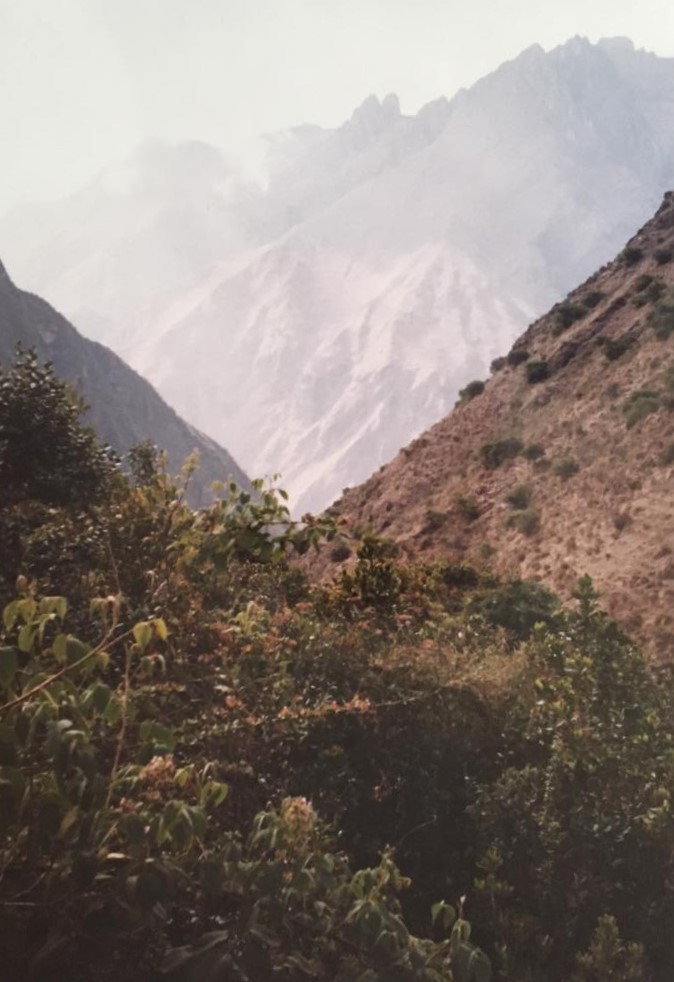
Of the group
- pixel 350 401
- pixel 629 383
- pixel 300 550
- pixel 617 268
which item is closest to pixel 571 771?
pixel 300 550

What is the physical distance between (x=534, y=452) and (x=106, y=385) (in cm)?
11820

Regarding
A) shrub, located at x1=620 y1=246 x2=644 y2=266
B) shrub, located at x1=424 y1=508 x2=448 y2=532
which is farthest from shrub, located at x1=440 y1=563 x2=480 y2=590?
shrub, located at x1=620 y1=246 x2=644 y2=266

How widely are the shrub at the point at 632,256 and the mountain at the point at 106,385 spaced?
6643cm

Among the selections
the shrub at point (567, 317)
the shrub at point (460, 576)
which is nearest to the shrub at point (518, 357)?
the shrub at point (567, 317)

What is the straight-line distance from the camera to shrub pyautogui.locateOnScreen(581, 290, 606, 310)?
49.4 metres

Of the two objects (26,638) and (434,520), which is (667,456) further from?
(26,638)

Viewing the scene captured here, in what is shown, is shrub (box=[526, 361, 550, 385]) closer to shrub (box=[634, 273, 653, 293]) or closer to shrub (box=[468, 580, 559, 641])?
shrub (box=[634, 273, 653, 293])

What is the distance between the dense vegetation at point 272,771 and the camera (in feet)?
8.11

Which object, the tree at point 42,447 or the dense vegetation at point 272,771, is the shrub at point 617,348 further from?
the tree at point 42,447

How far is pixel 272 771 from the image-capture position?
23.2 ft

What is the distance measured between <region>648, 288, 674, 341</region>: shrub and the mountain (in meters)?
73.7

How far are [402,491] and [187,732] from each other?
1380 inches

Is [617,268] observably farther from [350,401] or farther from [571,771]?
[350,401]

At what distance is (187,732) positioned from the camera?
5.64 metres
